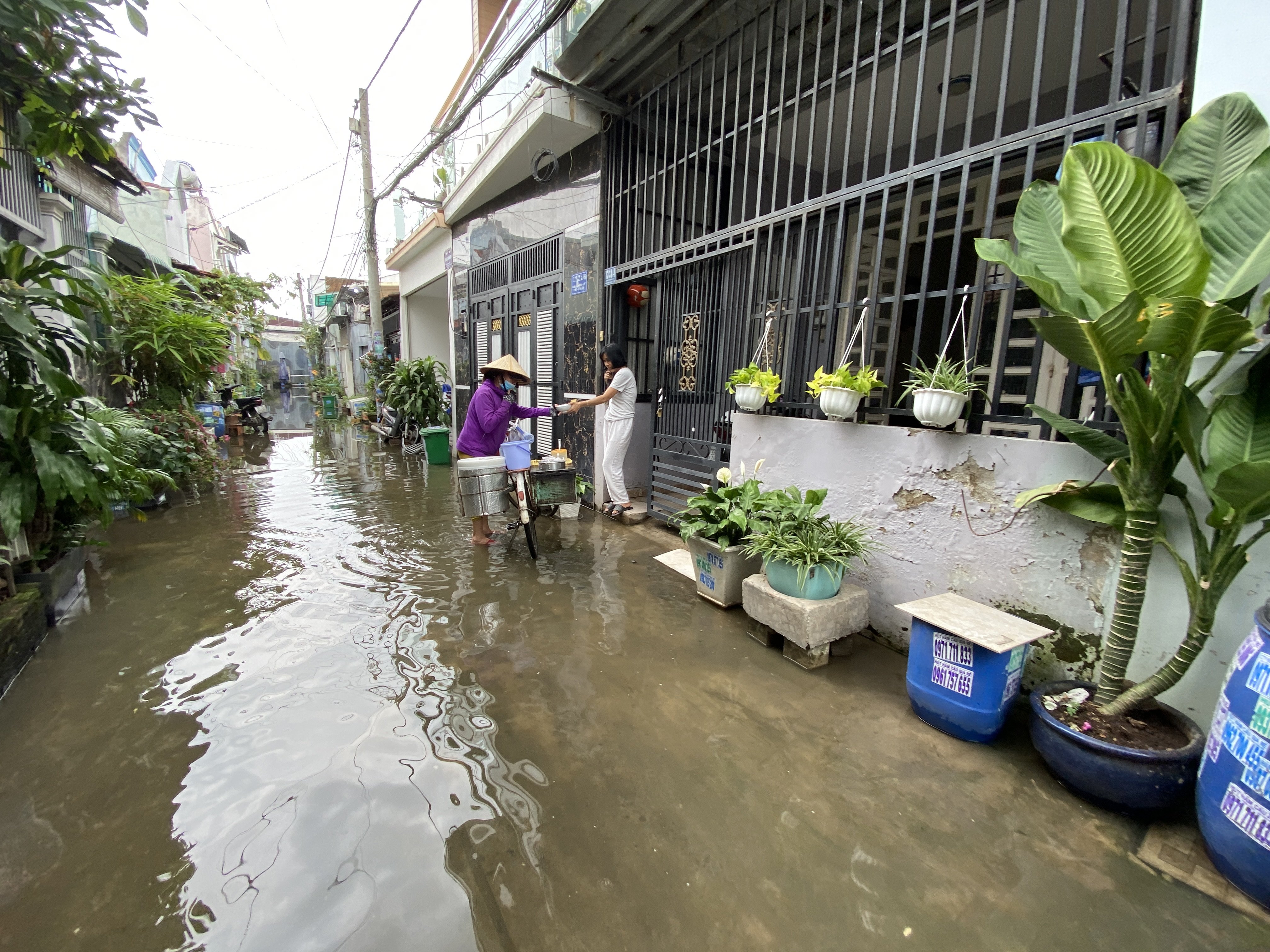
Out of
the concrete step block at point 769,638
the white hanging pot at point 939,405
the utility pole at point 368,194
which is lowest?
the concrete step block at point 769,638

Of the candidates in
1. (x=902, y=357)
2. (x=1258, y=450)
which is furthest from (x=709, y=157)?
(x=1258, y=450)

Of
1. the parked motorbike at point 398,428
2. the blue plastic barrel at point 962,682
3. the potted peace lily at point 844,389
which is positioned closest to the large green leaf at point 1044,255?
the potted peace lily at point 844,389

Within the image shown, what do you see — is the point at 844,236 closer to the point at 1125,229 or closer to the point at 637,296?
the point at 1125,229

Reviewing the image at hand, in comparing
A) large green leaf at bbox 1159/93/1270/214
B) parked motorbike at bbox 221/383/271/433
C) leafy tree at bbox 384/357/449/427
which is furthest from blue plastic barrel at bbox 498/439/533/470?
parked motorbike at bbox 221/383/271/433

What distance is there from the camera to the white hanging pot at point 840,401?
309cm

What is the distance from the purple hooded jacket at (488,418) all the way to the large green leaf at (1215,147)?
13.6 ft

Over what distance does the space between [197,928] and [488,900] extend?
83 centimetres

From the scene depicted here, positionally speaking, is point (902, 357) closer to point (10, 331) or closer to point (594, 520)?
point (594, 520)

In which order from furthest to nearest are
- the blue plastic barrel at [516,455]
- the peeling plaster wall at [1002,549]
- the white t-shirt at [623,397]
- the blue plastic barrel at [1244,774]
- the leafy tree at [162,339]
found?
the leafy tree at [162,339] < the white t-shirt at [623,397] < the blue plastic barrel at [516,455] < the peeling plaster wall at [1002,549] < the blue plastic barrel at [1244,774]

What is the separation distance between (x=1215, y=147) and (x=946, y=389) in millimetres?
1182

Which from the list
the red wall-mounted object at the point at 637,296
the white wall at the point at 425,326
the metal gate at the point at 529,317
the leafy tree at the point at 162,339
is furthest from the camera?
the white wall at the point at 425,326

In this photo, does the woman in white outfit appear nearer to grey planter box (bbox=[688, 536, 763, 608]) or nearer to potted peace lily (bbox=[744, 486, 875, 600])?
grey planter box (bbox=[688, 536, 763, 608])

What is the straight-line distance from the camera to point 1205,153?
184 cm

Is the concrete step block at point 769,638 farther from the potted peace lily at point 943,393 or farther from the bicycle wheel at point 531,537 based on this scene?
the bicycle wheel at point 531,537
